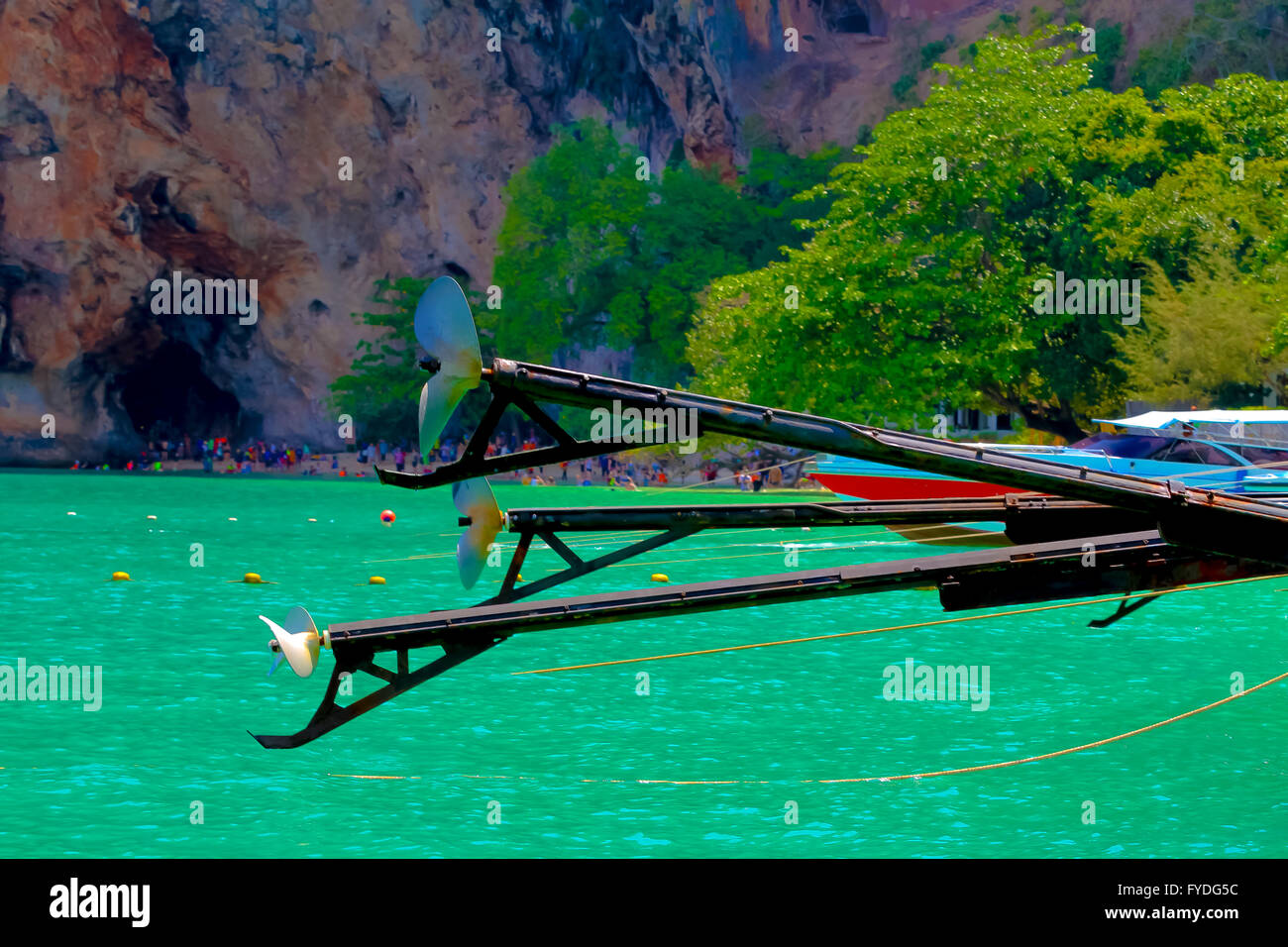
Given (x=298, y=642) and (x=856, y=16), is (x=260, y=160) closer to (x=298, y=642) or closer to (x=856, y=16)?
(x=856, y=16)

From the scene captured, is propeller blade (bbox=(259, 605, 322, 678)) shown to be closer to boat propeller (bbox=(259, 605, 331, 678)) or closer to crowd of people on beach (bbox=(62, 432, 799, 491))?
boat propeller (bbox=(259, 605, 331, 678))

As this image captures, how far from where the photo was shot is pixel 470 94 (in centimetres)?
7206

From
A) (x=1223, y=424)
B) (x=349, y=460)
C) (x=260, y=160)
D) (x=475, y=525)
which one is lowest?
(x=475, y=525)

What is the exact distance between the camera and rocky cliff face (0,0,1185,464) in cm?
6731

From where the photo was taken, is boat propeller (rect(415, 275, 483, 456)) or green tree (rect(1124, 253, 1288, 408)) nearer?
boat propeller (rect(415, 275, 483, 456))

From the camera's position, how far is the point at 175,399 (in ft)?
256

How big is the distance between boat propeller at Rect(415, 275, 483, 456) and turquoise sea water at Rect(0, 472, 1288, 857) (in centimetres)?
328

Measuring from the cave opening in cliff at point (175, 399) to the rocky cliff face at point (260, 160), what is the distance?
0.11 m

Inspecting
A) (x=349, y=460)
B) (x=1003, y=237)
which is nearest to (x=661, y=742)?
(x=1003, y=237)

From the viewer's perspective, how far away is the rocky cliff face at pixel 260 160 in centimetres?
6731

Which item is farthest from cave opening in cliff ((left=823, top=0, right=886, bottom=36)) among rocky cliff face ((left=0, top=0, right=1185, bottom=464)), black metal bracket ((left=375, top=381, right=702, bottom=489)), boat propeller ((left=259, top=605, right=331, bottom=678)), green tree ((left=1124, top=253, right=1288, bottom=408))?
black metal bracket ((left=375, top=381, right=702, bottom=489))

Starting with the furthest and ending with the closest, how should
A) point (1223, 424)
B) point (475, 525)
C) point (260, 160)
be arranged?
point (260, 160) < point (1223, 424) < point (475, 525)

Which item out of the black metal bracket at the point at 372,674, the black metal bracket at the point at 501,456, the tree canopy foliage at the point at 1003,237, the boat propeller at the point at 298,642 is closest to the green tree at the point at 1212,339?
the tree canopy foliage at the point at 1003,237

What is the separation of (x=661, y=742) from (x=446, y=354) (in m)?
6.01
